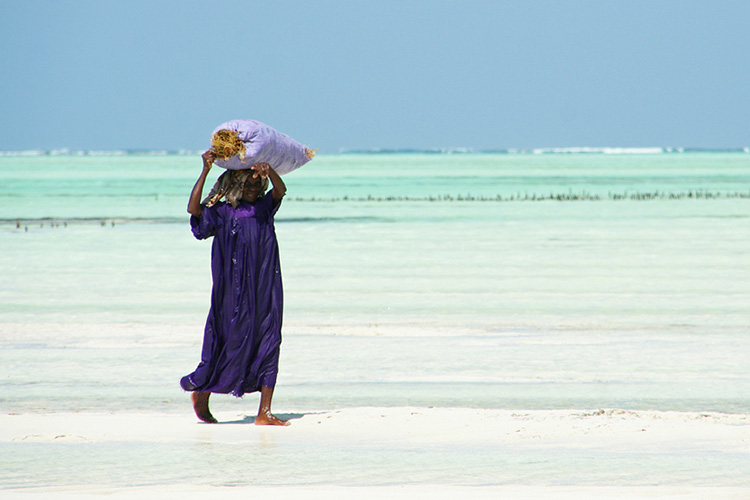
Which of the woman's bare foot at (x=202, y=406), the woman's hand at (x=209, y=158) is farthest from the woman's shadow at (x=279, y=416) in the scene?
the woman's hand at (x=209, y=158)

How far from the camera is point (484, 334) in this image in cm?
1128

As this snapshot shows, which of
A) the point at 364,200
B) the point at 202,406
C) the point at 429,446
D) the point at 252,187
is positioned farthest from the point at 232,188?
the point at 364,200

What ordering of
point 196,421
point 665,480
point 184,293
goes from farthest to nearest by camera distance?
point 184,293 < point 196,421 < point 665,480

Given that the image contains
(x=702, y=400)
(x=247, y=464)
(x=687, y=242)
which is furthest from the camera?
(x=687, y=242)

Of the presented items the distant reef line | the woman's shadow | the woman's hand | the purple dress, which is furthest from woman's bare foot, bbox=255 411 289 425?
the distant reef line

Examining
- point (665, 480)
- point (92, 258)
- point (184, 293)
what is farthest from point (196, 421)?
point (92, 258)

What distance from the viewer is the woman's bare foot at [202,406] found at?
272 inches

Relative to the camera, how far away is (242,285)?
22.0 ft

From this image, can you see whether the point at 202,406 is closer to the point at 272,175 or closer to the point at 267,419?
the point at 267,419

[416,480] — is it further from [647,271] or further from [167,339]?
[647,271]

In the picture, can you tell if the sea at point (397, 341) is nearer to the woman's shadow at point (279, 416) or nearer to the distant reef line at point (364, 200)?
the woman's shadow at point (279, 416)

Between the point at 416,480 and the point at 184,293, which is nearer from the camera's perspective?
the point at 416,480

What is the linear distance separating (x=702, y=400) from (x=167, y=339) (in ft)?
17.6

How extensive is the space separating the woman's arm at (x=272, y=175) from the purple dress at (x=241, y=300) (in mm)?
58
